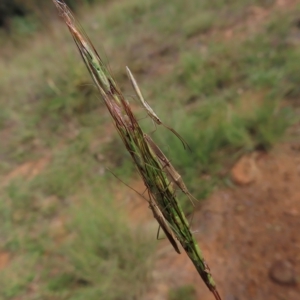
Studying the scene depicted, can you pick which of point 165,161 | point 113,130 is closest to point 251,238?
point 165,161

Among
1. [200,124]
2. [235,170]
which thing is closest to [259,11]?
[200,124]

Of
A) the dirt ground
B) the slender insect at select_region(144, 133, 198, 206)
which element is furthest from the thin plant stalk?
the dirt ground

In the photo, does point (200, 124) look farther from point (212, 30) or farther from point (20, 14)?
point (20, 14)

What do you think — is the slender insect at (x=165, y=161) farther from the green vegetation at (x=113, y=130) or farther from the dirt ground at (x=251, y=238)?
the dirt ground at (x=251, y=238)

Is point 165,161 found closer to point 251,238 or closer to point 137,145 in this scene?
point 137,145

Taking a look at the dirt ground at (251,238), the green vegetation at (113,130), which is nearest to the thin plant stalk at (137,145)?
the green vegetation at (113,130)

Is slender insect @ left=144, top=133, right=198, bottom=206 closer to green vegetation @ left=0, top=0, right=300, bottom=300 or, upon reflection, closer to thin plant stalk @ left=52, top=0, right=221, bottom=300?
thin plant stalk @ left=52, top=0, right=221, bottom=300
